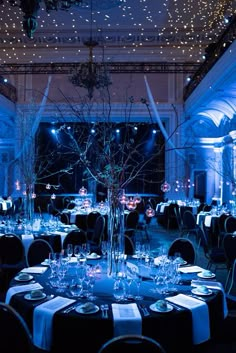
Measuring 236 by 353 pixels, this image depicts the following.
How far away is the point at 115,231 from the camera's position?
3.40 m

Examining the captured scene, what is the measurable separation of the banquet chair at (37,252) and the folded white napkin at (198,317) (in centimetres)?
206

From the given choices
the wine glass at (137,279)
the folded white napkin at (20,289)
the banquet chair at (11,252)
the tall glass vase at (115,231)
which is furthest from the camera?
the banquet chair at (11,252)

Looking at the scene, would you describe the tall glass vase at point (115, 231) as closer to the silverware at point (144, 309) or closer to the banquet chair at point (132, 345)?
the silverware at point (144, 309)

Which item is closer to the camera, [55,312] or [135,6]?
[55,312]

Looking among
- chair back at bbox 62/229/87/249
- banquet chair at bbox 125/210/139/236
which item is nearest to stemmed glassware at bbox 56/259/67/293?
chair back at bbox 62/229/87/249

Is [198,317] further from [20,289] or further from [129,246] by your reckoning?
[129,246]

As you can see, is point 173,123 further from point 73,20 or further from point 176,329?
point 176,329

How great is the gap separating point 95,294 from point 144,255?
1048 mm

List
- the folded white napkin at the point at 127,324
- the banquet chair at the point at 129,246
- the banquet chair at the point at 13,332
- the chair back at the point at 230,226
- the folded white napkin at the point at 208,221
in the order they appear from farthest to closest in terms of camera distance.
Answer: the folded white napkin at the point at 208,221, the chair back at the point at 230,226, the banquet chair at the point at 129,246, the folded white napkin at the point at 127,324, the banquet chair at the point at 13,332

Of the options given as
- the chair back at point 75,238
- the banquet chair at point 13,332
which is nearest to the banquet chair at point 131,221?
the chair back at point 75,238

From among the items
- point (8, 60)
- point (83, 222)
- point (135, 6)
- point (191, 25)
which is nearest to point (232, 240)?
point (83, 222)

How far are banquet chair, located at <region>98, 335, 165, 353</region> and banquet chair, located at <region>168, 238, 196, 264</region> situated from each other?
2603 mm

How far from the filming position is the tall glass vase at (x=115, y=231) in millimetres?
3318

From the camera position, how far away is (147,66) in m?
14.4
